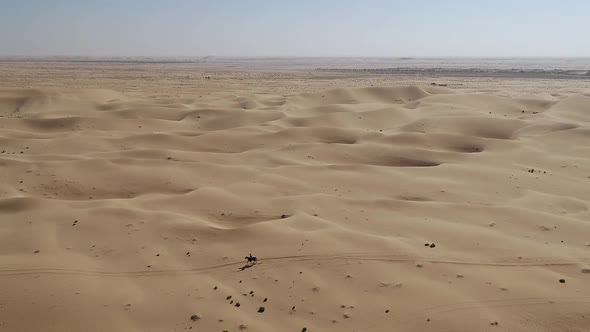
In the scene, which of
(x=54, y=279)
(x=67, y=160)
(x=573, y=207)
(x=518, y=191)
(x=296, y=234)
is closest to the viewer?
(x=54, y=279)

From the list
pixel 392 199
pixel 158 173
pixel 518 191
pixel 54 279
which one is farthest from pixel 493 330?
pixel 158 173

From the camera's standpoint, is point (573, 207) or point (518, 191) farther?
point (518, 191)

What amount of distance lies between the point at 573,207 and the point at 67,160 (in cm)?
828

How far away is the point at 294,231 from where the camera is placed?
5676 mm

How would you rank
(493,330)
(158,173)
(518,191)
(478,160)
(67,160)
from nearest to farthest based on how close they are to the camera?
(493,330) → (518,191) → (158,173) → (67,160) → (478,160)

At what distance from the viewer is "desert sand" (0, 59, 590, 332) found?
4121mm

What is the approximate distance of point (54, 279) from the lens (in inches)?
180

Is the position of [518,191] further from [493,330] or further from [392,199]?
[493,330]

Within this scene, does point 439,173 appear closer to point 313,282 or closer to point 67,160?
point 313,282

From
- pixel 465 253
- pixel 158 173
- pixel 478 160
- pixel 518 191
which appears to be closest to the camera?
pixel 465 253

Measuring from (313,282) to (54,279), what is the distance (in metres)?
2.40

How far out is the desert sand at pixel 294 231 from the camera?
13.5 feet

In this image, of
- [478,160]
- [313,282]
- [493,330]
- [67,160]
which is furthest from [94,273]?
[478,160]

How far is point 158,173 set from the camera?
8227 mm
